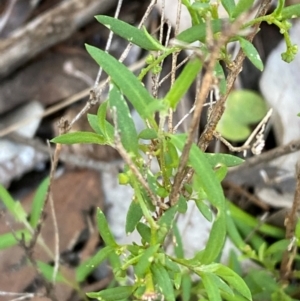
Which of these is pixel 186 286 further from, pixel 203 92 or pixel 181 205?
pixel 203 92

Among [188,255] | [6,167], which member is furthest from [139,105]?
[6,167]

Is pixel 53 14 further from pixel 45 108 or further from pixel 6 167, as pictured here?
pixel 6 167

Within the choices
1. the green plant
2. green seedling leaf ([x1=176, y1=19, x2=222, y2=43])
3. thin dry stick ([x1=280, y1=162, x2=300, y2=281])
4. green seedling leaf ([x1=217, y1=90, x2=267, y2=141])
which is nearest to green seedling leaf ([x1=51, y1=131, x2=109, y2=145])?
the green plant

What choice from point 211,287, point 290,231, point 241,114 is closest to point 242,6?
point 211,287

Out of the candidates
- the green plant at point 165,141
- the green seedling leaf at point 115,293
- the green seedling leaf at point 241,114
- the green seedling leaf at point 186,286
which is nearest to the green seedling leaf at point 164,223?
the green plant at point 165,141

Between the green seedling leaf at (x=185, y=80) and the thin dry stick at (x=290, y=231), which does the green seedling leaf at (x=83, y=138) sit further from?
the thin dry stick at (x=290, y=231)

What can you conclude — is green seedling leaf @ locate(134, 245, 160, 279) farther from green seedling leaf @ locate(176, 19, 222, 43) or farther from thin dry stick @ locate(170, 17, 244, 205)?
green seedling leaf @ locate(176, 19, 222, 43)
